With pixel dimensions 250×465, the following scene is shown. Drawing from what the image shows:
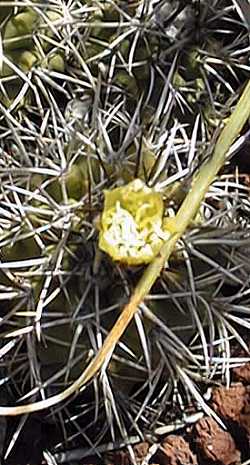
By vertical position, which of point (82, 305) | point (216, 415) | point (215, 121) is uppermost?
point (215, 121)

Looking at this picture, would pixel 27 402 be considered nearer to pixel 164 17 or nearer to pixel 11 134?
pixel 11 134

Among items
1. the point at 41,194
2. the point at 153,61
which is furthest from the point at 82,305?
the point at 153,61

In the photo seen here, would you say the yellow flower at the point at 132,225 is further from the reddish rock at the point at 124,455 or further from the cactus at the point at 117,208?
the reddish rock at the point at 124,455

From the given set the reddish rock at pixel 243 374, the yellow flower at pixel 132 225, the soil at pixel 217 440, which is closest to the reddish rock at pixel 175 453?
the soil at pixel 217 440

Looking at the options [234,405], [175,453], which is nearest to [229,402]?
[234,405]

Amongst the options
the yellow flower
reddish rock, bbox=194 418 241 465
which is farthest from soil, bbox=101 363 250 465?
the yellow flower
